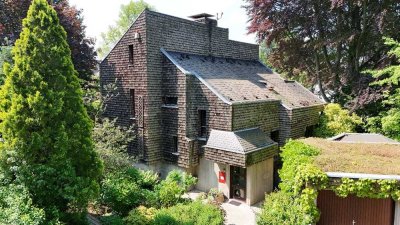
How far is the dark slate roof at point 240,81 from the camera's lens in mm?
15141

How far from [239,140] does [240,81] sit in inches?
200

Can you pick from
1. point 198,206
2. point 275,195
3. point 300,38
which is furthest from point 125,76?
point 300,38

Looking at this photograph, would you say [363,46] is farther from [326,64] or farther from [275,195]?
[275,195]

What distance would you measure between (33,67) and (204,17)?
474 inches

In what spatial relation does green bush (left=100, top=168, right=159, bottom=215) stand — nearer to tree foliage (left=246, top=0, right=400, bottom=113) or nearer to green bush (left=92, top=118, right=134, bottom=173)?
green bush (left=92, top=118, right=134, bottom=173)

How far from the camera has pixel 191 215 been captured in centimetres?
1046

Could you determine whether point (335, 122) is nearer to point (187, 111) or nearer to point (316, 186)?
point (187, 111)

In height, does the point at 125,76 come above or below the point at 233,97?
above

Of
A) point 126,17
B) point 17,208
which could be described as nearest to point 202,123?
point 17,208

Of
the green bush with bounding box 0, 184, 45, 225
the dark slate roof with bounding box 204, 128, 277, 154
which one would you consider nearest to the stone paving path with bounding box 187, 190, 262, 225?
the dark slate roof with bounding box 204, 128, 277, 154

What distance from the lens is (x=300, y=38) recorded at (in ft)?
70.4

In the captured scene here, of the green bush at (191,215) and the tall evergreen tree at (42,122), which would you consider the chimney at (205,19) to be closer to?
the tall evergreen tree at (42,122)

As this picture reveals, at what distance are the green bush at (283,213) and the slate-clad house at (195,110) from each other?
278 cm

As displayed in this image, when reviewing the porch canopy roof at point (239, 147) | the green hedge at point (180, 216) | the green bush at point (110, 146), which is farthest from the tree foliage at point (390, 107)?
the green bush at point (110, 146)
